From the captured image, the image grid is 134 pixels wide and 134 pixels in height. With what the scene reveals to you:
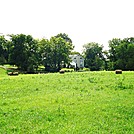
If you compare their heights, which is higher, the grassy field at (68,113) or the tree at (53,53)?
the tree at (53,53)

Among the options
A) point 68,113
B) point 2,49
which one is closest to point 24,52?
point 2,49

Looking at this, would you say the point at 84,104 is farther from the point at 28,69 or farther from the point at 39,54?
the point at 39,54

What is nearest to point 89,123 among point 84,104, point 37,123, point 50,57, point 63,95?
point 37,123

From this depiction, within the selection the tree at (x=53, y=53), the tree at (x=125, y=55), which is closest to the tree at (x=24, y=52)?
the tree at (x=53, y=53)

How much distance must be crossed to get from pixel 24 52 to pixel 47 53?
8.91 meters

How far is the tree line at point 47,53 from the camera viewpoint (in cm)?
5772

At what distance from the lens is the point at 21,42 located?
193 feet

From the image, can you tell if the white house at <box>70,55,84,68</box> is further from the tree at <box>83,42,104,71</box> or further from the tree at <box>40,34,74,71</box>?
the tree at <box>40,34,74,71</box>

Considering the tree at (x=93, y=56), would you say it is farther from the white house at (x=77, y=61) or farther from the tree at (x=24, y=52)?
the tree at (x=24, y=52)

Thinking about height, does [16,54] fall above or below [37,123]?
above

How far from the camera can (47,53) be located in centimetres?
6500

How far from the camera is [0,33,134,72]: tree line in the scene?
5772 centimetres

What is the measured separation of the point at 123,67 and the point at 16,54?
80.8 ft

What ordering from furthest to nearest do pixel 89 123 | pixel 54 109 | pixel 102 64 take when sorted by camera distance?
1. pixel 102 64
2. pixel 54 109
3. pixel 89 123
